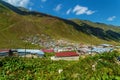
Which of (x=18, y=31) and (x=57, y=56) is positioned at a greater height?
(x=18, y=31)

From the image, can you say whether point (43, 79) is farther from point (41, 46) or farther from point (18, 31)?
point (18, 31)

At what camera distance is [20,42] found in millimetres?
163500

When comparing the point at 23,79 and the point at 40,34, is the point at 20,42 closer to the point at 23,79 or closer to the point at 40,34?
the point at 40,34

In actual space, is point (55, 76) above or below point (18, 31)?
below

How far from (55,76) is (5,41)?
4850 inches

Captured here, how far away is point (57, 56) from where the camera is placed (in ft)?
292

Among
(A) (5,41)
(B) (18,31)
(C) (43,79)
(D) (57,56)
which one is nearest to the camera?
(C) (43,79)

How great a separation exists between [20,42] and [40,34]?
3207cm

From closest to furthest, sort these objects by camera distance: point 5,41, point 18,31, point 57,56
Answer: point 57,56 → point 5,41 → point 18,31

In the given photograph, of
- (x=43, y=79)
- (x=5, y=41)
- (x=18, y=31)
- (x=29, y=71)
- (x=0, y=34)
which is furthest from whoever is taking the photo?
(x=18, y=31)

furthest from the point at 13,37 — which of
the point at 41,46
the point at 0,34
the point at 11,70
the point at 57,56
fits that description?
the point at 11,70

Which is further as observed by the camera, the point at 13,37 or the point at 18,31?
the point at 18,31

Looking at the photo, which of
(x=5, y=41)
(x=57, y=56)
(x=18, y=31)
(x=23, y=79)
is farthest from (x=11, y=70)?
(x=18, y=31)

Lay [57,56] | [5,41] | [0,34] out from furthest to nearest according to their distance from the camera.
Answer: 1. [0,34]
2. [5,41]
3. [57,56]
